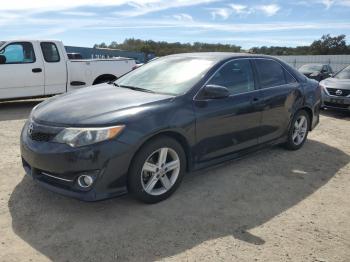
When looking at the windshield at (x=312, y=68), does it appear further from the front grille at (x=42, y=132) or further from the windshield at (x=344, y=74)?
the front grille at (x=42, y=132)

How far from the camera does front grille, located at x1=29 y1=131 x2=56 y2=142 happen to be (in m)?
3.94

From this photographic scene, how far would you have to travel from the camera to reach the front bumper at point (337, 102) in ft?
35.0

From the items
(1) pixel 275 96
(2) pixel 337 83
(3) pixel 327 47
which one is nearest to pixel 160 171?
(1) pixel 275 96

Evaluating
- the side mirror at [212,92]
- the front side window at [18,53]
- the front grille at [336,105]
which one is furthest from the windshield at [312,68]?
the side mirror at [212,92]

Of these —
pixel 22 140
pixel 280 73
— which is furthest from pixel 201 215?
pixel 280 73

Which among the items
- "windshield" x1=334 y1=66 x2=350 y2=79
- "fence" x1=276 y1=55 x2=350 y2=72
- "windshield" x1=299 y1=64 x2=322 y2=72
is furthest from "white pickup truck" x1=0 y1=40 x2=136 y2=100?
"fence" x1=276 y1=55 x2=350 y2=72

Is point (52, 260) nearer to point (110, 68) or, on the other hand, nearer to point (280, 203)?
point (280, 203)

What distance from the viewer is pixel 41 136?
13.2 ft

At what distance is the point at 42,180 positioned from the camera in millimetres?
4055

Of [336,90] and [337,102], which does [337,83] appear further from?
[337,102]

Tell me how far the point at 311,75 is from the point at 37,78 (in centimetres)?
1228

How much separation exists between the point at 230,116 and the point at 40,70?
6969mm

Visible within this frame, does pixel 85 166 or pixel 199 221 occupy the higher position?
pixel 85 166

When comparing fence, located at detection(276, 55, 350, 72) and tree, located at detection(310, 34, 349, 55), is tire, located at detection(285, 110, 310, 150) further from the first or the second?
tree, located at detection(310, 34, 349, 55)
